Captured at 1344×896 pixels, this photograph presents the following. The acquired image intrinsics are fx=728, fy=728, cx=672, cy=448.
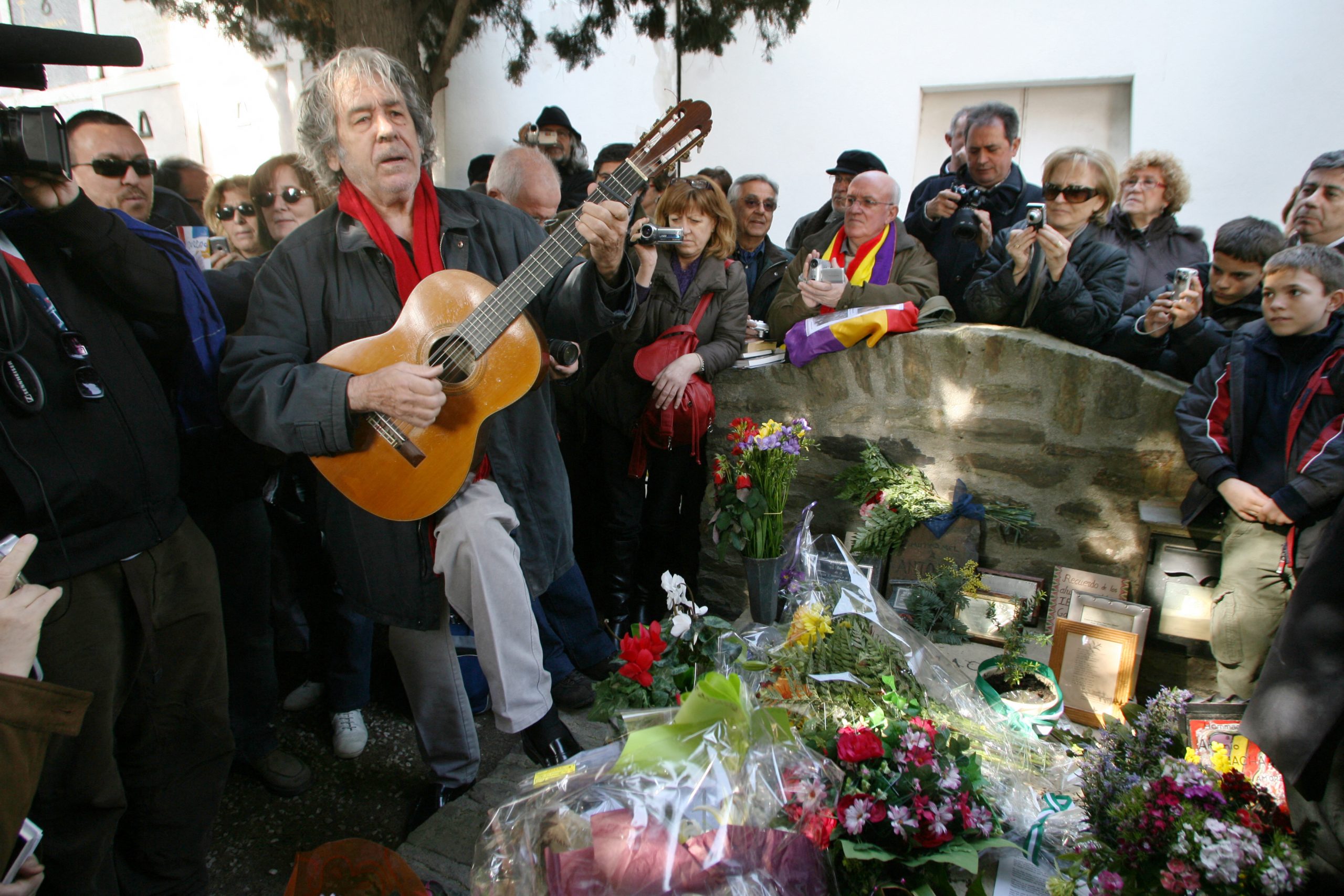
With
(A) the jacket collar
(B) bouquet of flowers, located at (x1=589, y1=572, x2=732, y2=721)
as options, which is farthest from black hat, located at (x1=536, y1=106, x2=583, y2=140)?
(B) bouquet of flowers, located at (x1=589, y1=572, x2=732, y2=721)

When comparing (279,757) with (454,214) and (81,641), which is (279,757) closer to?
(81,641)

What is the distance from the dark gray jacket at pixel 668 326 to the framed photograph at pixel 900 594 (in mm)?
1245

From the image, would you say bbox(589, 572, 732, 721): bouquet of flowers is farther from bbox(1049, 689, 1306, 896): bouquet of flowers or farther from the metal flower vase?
the metal flower vase

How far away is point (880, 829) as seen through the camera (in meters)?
1.30

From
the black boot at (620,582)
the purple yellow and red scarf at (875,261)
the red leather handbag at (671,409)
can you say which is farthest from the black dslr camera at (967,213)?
the black boot at (620,582)

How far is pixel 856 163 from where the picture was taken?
13.5 ft

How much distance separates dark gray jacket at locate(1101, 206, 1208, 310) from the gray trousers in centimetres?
288

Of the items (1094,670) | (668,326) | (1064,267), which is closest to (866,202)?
(1064,267)

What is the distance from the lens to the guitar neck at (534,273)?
1888 millimetres

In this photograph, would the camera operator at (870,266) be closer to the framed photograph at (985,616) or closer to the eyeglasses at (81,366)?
the framed photograph at (985,616)

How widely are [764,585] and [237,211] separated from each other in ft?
8.92

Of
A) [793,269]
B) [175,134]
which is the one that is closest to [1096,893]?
[793,269]

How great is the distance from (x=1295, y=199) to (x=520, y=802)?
12.0 ft

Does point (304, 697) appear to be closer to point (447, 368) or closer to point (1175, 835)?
point (447, 368)
